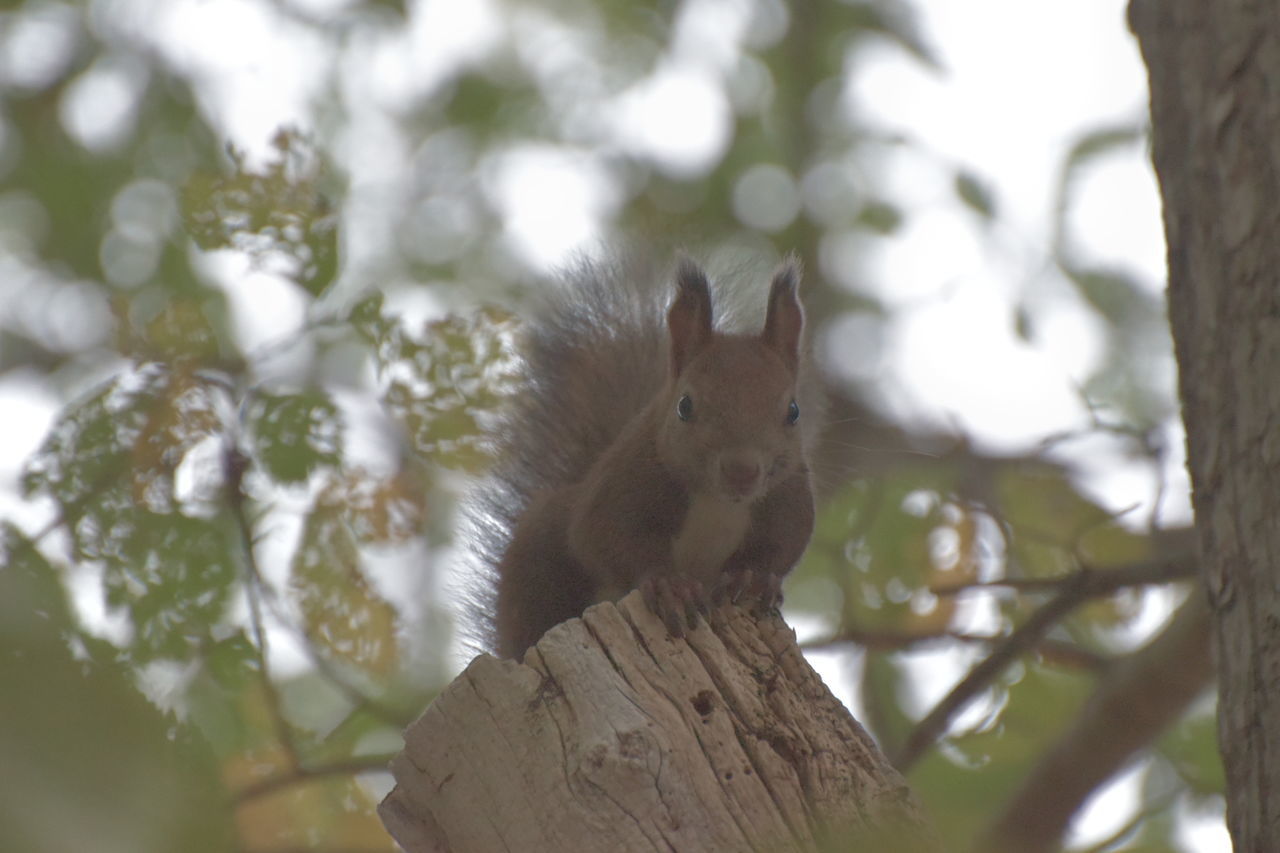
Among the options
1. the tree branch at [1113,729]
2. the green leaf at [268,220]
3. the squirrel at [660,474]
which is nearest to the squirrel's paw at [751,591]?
the squirrel at [660,474]

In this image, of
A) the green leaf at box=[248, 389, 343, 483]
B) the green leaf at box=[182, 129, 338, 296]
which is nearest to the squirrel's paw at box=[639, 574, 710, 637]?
the green leaf at box=[248, 389, 343, 483]

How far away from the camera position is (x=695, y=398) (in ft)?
7.83

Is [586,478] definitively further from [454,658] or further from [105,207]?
[105,207]

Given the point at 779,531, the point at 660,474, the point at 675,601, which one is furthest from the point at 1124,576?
the point at 675,601

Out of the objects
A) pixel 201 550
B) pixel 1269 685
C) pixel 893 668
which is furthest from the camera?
pixel 893 668

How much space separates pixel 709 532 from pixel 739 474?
0.84 ft

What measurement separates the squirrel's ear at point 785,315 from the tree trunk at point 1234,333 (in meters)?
0.80

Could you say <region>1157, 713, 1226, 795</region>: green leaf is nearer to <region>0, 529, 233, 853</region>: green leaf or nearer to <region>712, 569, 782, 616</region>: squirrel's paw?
<region>712, 569, 782, 616</region>: squirrel's paw

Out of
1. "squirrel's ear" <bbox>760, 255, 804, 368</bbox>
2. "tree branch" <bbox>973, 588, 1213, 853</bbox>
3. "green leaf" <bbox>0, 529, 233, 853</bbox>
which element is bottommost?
"green leaf" <bbox>0, 529, 233, 853</bbox>

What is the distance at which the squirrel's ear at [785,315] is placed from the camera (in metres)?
2.59

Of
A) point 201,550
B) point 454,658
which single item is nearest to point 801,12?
point 454,658

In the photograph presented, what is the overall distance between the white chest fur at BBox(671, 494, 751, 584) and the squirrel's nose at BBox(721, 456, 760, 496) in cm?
20

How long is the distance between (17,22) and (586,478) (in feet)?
4.32

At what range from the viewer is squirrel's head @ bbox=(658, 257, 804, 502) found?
231 centimetres
